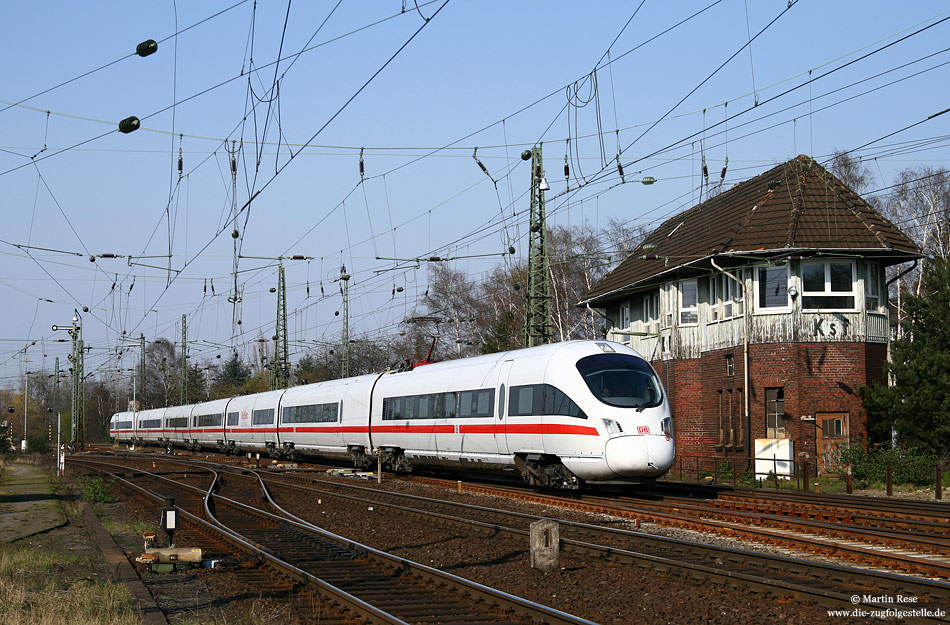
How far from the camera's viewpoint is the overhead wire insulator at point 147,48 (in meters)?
15.6

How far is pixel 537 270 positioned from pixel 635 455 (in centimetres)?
1050

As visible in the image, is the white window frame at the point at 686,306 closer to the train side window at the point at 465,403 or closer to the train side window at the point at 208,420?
the train side window at the point at 465,403

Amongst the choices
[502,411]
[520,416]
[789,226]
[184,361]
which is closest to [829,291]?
[789,226]

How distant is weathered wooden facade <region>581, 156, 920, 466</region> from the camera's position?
27422 millimetres

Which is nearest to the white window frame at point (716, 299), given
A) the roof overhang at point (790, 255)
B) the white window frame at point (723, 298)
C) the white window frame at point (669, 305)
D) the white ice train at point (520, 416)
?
the white window frame at point (723, 298)

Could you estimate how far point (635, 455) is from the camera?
17922 mm

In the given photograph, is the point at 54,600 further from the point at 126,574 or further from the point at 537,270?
the point at 537,270

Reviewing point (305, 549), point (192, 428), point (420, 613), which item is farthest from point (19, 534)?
point (192, 428)

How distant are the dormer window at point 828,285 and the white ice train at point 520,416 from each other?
10770mm

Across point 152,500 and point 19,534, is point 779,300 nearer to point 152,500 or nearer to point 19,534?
point 152,500

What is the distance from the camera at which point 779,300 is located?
28438mm

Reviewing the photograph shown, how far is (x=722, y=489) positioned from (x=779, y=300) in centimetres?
858

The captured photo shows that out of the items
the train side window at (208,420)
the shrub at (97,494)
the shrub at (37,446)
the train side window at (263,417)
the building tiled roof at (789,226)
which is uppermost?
the building tiled roof at (789,226)

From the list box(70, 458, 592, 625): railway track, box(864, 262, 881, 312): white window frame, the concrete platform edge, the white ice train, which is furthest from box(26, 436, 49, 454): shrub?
box(864, 262, 881, 312): white window frame
